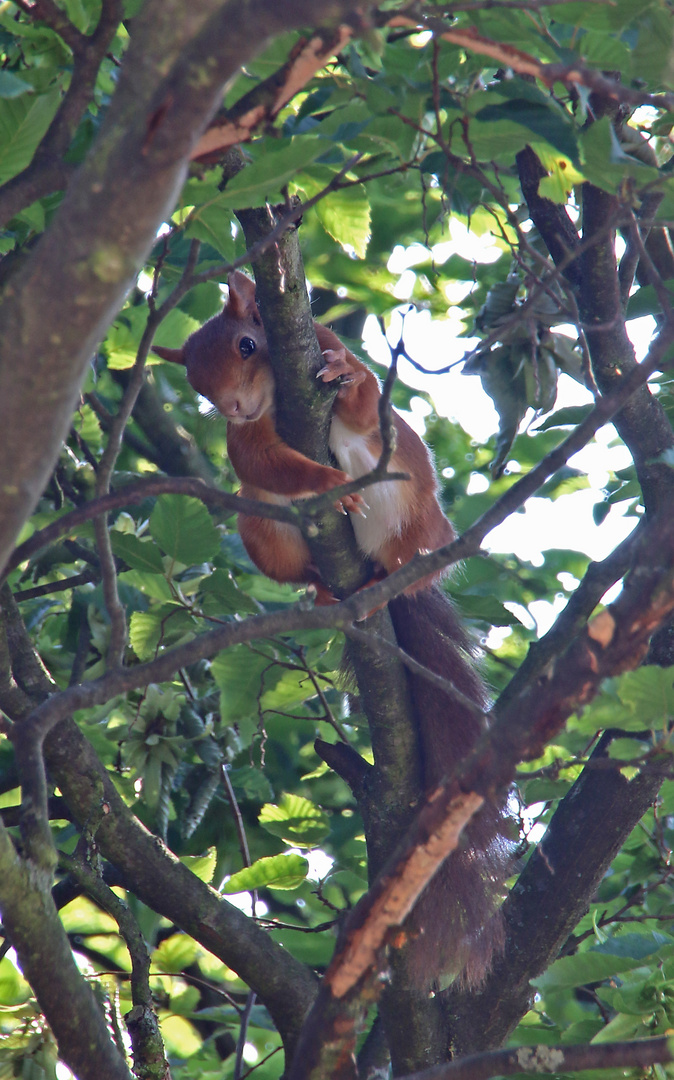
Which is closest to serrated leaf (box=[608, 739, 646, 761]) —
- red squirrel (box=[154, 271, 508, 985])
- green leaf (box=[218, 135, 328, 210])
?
red squirrel (box=[154, 271, 508, 985])

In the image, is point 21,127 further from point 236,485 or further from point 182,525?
point 236,485

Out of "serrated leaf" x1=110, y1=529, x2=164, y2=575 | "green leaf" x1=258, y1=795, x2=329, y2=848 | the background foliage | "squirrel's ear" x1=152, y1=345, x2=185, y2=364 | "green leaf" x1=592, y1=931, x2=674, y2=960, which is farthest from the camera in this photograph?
"squirrel's ear" x1=152, y1=345, x2=185, y2=364

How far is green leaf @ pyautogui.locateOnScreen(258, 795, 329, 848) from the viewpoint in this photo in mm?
2496

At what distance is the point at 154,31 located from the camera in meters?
0.92

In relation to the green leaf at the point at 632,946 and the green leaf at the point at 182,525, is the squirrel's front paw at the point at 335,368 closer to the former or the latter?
the green leaf at the point at 182,525

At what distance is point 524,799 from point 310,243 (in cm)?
249

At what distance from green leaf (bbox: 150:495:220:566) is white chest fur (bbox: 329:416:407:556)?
29.8 inches

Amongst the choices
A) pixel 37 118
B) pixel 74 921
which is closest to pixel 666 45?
pixel 37 118

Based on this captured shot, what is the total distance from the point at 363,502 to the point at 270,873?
3.01 feet

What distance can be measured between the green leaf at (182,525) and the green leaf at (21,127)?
71cm

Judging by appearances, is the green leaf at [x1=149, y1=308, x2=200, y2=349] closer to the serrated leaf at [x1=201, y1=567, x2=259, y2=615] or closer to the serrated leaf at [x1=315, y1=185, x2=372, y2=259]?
the serrated leaf at [x1=315, y1=185, x2=372, y2=259]

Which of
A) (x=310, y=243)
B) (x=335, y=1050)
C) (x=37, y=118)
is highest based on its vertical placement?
(x=310, y=243)

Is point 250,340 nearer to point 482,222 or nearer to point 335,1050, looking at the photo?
point 482,222

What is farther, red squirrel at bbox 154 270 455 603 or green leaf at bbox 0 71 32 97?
red squirrel at bbox 154 270 455 603
